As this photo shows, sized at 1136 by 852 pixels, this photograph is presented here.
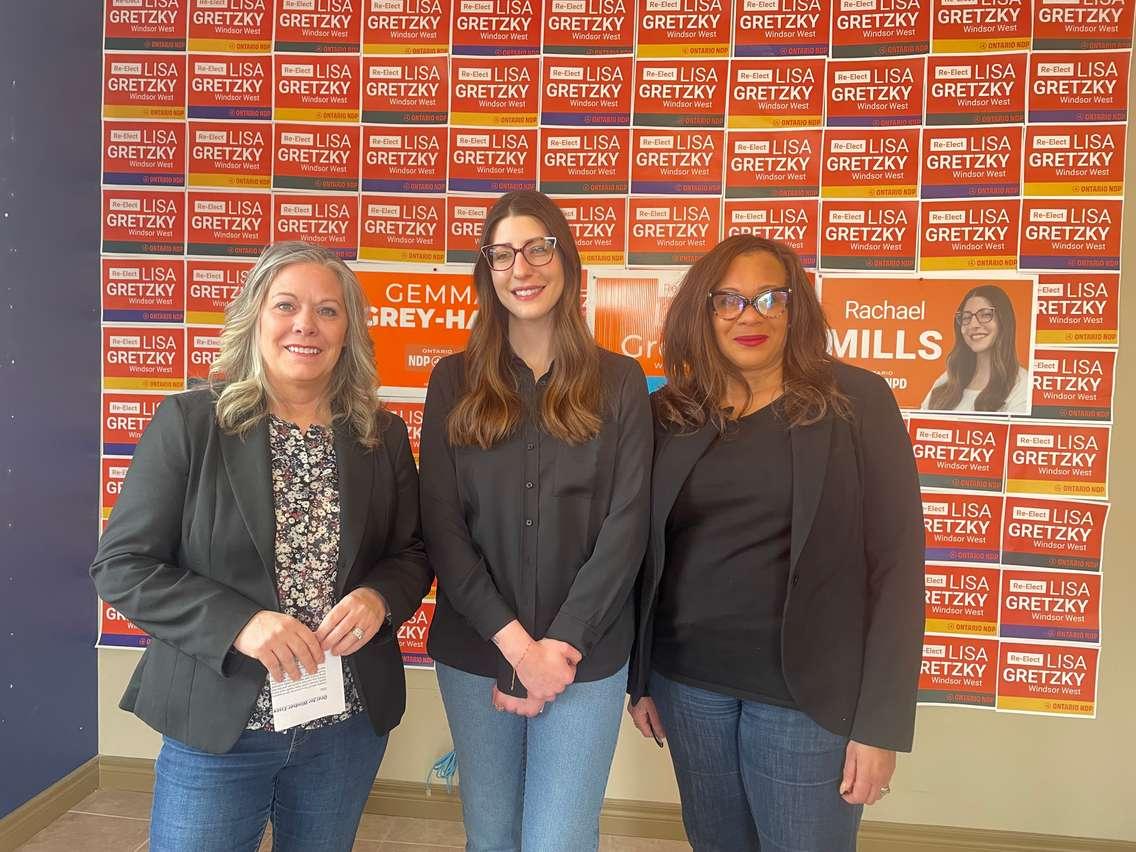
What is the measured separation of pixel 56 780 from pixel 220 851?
1789 mm

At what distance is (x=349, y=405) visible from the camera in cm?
155

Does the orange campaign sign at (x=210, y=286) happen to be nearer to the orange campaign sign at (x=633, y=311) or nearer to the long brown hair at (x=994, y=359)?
the orange campaign sign at (x=633, y=311)

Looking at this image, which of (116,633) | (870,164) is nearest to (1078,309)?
(870,164)

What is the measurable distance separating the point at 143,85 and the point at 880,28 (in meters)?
2.52

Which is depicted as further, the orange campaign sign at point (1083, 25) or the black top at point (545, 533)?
the orange campaign sign at point (1083, 25)

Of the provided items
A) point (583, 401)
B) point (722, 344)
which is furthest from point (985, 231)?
point (583, 401)

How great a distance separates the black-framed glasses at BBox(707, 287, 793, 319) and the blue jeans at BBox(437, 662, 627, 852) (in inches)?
29.7

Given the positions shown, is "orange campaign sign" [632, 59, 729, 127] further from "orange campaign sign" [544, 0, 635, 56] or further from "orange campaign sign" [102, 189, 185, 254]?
"orange campaign sign" [102, 189, 185, 254]

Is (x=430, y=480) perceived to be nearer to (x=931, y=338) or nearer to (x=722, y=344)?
(x=722, y=344)

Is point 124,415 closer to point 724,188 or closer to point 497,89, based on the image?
point 497,89

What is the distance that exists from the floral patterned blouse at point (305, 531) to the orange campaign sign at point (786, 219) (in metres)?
1.69

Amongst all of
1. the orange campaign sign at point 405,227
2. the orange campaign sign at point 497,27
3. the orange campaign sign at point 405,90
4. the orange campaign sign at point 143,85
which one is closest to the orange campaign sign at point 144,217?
the orange campaign sign at point 143,85

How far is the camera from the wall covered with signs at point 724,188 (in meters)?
2.47

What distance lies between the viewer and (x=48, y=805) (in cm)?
262
